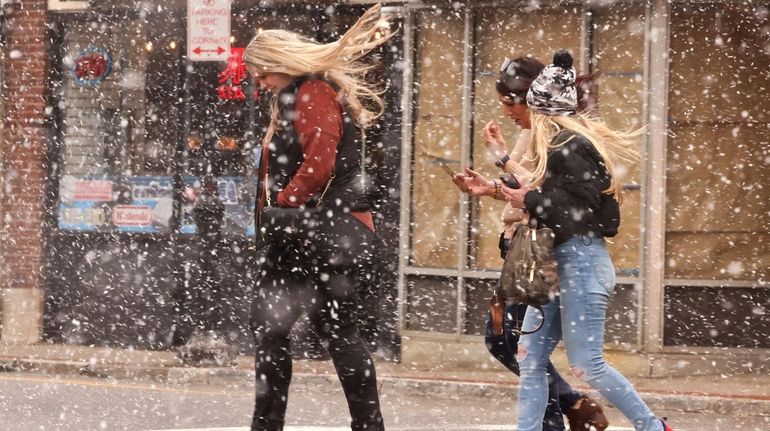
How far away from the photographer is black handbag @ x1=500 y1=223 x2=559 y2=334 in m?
5.83

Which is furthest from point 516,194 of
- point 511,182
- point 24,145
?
point 24,145

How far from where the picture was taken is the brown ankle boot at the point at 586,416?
21.6 feet

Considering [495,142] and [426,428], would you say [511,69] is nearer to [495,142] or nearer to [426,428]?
[495,142]

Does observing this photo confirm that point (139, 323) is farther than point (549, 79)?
Yes

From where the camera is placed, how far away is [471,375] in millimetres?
11141

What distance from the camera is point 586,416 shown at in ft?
21.6

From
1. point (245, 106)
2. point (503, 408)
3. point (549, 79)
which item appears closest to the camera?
point (549, 79)

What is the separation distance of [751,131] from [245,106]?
4.61 meters

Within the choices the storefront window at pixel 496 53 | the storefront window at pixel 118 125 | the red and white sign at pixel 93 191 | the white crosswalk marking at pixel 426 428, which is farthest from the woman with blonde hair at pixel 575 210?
the red and white sign at pixel 93 191

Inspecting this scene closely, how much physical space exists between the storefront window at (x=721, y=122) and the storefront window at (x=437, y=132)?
1825 millimetres

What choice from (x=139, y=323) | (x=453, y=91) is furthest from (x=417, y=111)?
(x=139, y=323)

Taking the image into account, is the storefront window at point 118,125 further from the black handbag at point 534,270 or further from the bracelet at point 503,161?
the black handbag at point 534,270

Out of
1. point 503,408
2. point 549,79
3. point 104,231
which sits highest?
point 549,79

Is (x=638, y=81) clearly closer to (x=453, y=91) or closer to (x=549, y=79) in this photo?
(x=453, y=91)
